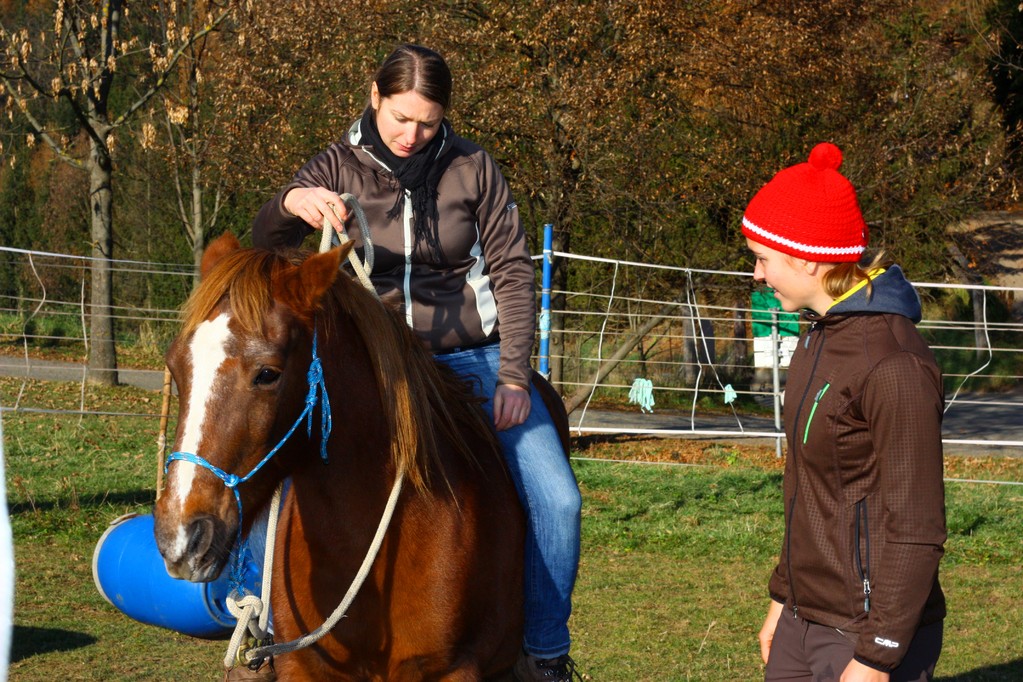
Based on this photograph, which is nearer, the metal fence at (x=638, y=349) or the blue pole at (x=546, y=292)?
the blue pole at (x=546, y=292)

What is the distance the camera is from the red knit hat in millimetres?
2518

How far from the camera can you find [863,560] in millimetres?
2465

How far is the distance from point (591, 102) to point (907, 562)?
383 inches

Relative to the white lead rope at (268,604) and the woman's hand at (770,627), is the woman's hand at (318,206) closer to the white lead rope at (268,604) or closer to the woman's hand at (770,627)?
the white lead rope at (268,604)

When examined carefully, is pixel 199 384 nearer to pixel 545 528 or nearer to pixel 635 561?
pixel 545 528

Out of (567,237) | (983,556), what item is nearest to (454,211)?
(983,556)

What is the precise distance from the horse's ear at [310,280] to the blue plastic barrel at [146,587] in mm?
2129

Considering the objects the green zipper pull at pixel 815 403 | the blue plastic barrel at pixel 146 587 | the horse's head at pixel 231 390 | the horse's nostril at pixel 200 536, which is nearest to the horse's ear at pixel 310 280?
the horse's head at pixel 231 390

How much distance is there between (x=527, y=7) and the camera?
11922mm

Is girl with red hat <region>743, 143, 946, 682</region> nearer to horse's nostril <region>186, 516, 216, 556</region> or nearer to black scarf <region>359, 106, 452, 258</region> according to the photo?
black scarf <region>359, 106, 452, 258</region>

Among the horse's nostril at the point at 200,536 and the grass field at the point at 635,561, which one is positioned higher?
the horse's nostril at the point at 200,536

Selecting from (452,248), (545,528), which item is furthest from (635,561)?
(452,248)

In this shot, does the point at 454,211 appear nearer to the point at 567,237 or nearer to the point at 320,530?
the point at 320,530

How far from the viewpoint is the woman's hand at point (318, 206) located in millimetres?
3012
